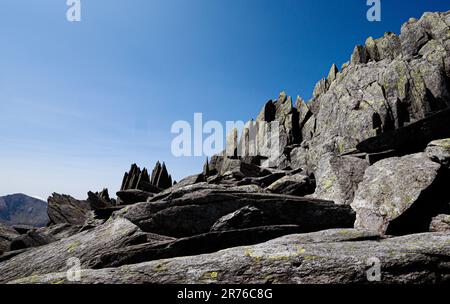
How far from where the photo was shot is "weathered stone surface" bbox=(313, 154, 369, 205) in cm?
1944

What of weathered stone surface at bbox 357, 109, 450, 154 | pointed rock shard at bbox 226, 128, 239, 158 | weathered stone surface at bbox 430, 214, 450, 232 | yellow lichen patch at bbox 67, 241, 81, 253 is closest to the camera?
weathered stone surface at bbox 430, 214, 450, 232

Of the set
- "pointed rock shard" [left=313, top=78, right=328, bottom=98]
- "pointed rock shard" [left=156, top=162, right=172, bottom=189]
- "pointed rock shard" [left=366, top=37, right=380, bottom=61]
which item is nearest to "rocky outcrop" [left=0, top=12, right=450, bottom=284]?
"pointed rock shard" [left=156, top=162, right=172, bottom=189]

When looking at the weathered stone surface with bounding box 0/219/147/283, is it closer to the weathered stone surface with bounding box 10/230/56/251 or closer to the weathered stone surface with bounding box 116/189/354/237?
the weathered stone surface with bounding box 116/189/354/237

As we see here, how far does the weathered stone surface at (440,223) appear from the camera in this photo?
1327cm

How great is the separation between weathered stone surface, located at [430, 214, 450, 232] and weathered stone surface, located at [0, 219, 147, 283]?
15527 mm

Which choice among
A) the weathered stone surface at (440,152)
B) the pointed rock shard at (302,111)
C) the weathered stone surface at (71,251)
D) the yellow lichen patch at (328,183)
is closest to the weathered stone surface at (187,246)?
the weathered stone surface at (71,251)

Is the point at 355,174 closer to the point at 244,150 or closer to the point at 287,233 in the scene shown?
the point at 287,233

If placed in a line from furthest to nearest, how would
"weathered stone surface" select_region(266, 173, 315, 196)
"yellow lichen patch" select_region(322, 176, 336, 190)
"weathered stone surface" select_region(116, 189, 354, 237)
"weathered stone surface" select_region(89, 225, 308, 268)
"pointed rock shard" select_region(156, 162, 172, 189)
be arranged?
"pointed rock shard" select_region(156, 162, 172, 189), "weathered stone surface" select_region(266, 173, 315, 196), "yellow lichen patch" select_region(322, 176, 336, 190), "weathered stone surface" select_region(116, 189, 354, 237), "weathered stone surface" select_region(89, 225, 308, 268)

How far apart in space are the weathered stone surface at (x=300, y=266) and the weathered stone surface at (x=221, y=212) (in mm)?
4996

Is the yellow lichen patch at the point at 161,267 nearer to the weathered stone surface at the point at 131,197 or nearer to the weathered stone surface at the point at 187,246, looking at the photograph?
the weathered stone surface at the point at 187,246

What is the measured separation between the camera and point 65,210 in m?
37.0
